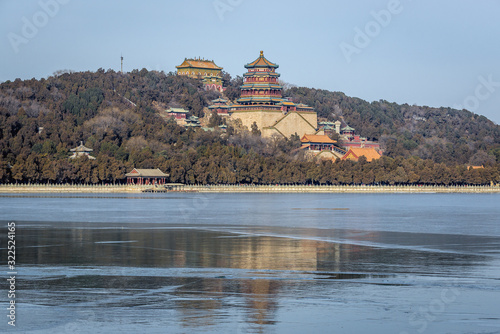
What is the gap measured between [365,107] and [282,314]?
17134 cm

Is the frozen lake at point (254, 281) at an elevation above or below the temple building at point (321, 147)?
below

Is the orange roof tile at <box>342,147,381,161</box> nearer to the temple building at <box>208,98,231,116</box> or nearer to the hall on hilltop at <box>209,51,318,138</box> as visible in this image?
the hall on hilltop at <box>209,51,318,138</box>

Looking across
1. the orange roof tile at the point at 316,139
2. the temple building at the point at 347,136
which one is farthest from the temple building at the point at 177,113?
the orange roof tile at the point at 316,139

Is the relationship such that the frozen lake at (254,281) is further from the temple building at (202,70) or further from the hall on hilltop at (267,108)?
the temple building at (202,70)

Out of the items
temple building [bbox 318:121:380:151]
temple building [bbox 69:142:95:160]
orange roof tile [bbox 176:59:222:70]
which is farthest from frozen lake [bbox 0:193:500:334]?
orange roof tile [bbox 176:59:222:70]

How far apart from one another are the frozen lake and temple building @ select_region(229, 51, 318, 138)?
3915 inches

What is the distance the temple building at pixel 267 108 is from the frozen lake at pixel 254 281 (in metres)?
99.4

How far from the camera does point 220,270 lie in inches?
882

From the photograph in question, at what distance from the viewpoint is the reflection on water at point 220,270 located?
16.9m

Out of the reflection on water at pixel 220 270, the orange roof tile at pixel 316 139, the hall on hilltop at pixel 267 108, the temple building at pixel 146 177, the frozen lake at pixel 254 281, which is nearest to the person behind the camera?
the frozen lake at pixel 254 281

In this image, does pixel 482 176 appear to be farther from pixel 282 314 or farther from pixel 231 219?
pixel 282 314

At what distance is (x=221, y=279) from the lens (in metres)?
20.6

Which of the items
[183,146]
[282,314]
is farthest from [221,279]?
[183,146]

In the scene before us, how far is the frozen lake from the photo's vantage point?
15.6 metres
